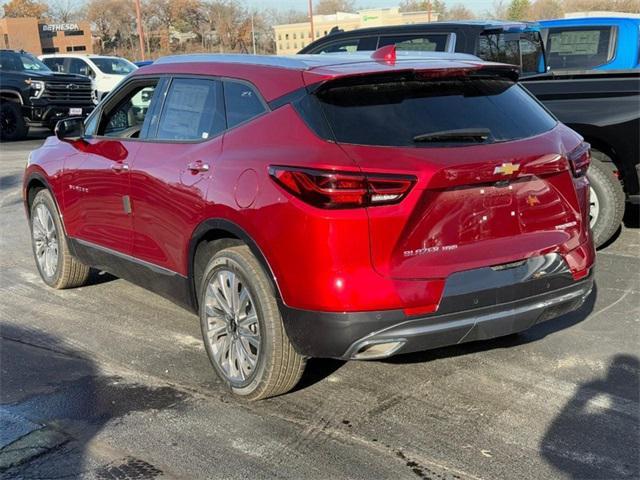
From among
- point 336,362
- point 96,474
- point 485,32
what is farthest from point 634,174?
point 96,474

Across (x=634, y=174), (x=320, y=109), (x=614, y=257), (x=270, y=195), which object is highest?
(x=320, y=109)

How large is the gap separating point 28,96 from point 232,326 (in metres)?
15.9

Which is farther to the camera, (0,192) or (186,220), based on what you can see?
(0,192)

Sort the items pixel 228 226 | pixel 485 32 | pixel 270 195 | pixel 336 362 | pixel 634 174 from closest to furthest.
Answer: pixel 270 195
pixel 228 226
pixel 336 362
pixel 634 174
pixel 485 32

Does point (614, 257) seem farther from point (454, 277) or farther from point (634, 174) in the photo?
point (454, 277)

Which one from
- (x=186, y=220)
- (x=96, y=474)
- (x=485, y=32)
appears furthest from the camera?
(x=485, y=32)

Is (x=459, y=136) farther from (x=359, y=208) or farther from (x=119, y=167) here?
(x=119, y=167)

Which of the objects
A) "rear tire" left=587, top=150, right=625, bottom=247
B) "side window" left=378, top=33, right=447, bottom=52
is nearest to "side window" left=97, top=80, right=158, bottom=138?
"rear tire" left=587, top=150, right=625, bottom=247

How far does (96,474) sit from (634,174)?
4.84m

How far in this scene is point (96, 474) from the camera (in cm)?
304

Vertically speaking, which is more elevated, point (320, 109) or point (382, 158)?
point (320, 109)

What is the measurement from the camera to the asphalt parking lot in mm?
3078

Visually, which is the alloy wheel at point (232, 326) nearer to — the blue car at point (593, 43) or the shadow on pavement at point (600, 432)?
the shadow on pavement at point (600, 432)

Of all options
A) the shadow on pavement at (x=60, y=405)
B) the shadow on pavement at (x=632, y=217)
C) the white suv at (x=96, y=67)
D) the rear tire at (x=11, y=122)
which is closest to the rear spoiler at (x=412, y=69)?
the shadow on pavement at (x=60, y=405)
